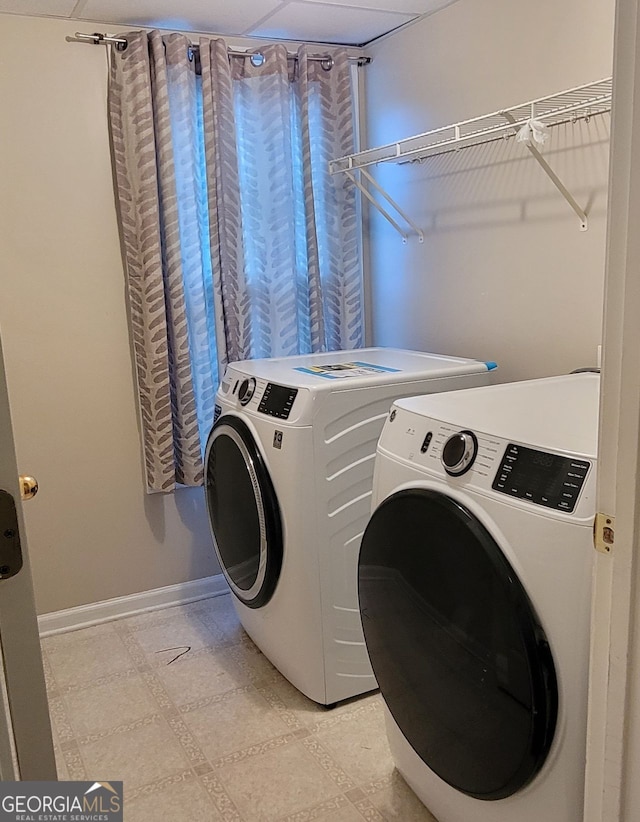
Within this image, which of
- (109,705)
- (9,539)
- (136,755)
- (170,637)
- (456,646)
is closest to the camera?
(9,539)

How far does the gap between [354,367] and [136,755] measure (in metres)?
1.26

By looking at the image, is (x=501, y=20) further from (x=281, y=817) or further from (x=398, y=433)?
(x=281, y=817)

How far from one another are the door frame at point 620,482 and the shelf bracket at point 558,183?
1126 mm

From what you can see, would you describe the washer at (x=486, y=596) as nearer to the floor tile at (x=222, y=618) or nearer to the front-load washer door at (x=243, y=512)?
the front-load washer door at (x=243, y=512)

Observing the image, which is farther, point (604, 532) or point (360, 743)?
point (360, 743)

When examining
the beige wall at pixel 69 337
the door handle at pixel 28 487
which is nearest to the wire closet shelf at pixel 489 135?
the beige wall at pixel 69 337

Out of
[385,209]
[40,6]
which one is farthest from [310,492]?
[40,6]

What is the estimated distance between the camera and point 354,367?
7.36 ft

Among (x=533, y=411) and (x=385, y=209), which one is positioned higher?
(x=385, y=209)

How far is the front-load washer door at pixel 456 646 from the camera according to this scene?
1223 mm

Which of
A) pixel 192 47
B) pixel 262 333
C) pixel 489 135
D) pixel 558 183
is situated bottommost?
pixel 262 333

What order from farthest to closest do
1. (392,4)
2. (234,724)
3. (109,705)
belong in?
(392,4) < (109,705) < (234,724)

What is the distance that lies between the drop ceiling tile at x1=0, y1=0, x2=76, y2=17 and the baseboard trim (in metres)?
2.03

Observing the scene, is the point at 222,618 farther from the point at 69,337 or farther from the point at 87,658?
the point at 69,337
